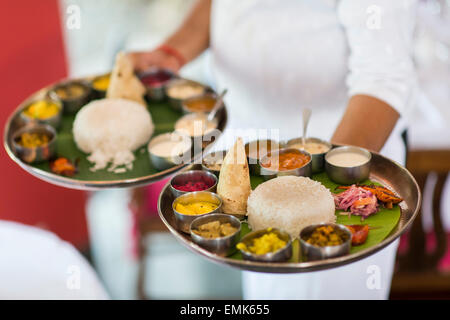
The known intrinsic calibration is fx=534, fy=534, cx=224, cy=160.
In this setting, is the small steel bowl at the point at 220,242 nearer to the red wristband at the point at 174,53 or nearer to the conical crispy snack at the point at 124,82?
the conical crispy snack at the point at 124,82

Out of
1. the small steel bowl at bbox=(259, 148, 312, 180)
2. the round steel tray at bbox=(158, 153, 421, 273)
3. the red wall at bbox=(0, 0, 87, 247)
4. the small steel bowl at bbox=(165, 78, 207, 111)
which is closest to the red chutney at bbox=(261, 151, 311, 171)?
the small steel bowl at bbox=(259, 148, 312, 180)

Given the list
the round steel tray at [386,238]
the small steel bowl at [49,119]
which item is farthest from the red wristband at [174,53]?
the round steel tray at [386,238]

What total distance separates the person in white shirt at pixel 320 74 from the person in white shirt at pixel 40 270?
0.87 metres

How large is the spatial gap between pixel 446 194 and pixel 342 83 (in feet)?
5.73

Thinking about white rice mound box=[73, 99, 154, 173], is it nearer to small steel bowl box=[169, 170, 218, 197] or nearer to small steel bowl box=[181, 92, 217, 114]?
small steel bowl box=[181, 92, 217, 114]

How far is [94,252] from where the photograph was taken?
430 centimetres

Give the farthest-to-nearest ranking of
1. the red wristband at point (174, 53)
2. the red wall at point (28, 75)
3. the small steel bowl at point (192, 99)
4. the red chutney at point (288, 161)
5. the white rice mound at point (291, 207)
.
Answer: the red wall at point (28, 75)
the red wristband at point (174, 53)
the small steel bowl at point (192, 99)
the red chutney at point (288, 161)
the white rice mound at point (291, 207)

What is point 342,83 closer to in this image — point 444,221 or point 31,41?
point 444,221

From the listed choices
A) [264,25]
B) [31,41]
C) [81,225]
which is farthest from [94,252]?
[264,25]

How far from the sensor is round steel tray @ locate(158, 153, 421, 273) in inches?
58.2

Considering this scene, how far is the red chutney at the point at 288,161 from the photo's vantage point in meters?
1.84

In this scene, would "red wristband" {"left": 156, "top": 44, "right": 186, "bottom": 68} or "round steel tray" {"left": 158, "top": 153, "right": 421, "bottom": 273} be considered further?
"red wristband" {"left": 156, "top": 44, "right": 186, "bottom": 68}

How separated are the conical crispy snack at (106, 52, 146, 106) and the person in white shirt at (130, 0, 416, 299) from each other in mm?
197
